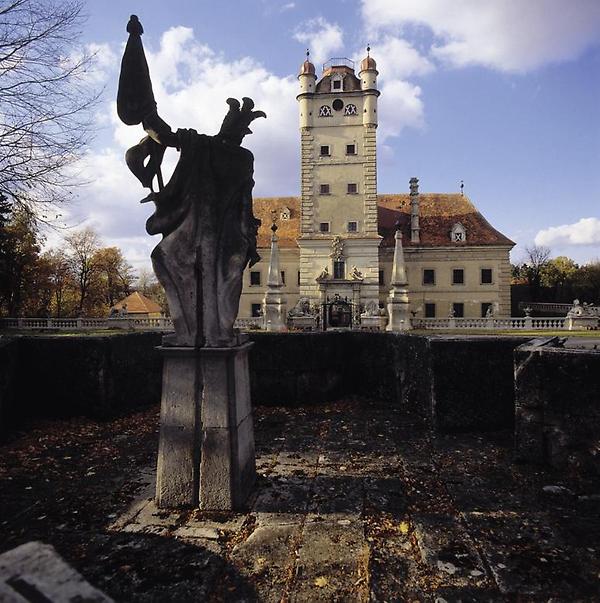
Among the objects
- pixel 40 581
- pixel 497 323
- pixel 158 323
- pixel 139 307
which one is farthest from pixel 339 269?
pixel 40 581

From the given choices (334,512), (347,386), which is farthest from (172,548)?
(347,386)

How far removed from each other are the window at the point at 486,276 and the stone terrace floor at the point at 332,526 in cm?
3772

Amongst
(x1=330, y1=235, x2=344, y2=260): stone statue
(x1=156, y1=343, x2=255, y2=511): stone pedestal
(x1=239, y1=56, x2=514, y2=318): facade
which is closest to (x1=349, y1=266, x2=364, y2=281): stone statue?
(x1=239, y1=56, x2=514, y2=318): facade

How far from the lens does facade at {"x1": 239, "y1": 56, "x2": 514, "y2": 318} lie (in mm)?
38938

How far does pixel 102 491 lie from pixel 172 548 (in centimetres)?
181

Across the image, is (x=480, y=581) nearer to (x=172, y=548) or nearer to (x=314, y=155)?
(x=172, y=548)

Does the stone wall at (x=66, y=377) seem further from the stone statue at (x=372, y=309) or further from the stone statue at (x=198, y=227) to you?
the stone statue at (x=372, y=309)

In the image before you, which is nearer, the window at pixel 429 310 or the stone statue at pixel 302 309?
the stone statue at pixel 302 309

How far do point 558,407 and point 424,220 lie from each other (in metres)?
40.5

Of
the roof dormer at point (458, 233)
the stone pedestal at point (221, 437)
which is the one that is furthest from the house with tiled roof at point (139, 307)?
the stone pedestal at point (221, 437)

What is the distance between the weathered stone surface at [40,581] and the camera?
1391 millimetres

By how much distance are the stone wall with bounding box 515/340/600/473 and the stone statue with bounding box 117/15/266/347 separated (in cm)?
407

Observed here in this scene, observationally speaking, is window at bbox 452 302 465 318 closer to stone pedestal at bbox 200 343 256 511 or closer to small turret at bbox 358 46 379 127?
small turret at bbox 358 46 379 127

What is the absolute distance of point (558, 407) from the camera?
5.68m
